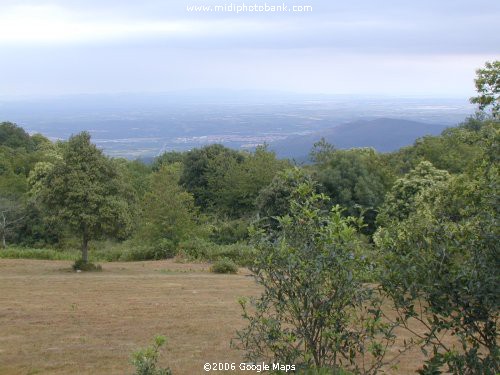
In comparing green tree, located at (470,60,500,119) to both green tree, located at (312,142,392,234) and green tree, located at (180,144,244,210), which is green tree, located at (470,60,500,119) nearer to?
green tree, located at (312,142,392,234)

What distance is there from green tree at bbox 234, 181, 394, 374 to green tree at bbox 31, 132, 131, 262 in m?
16.2

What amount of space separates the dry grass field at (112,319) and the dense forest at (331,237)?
714mm

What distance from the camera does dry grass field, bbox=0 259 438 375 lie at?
9.88 meters

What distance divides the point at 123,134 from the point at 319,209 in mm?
131274

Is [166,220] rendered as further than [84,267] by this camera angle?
Yes

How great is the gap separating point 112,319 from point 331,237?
9503mm

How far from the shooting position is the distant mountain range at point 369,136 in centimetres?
11875

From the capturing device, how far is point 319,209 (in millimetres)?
5664

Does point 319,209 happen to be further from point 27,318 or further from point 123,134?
point 123,134

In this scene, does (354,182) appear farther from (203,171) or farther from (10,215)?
(10,215)

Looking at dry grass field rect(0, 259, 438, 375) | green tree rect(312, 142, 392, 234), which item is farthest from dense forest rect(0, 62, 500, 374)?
dry grass field rect(0, 259, 438, 375)

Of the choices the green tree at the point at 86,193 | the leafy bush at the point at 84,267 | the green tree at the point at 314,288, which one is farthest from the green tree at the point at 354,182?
the green tree at the point at 314,288

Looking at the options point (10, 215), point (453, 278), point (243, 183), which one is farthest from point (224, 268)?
point (243, 183)

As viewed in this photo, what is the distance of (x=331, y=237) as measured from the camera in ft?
17.5
